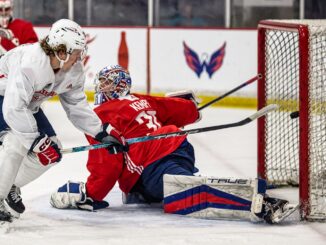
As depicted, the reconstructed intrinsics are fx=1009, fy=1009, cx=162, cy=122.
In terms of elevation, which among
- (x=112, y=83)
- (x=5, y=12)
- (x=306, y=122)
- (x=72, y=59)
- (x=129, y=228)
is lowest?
(x=129, y=228)

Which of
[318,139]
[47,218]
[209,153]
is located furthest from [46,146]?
[209,153]

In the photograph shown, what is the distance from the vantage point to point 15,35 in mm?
5859

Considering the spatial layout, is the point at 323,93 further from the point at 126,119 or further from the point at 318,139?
the point at 126,119

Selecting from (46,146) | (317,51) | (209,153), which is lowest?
(209,153)

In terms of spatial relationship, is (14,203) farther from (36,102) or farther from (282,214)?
(282,214)

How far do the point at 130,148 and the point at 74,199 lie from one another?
0.94 feet

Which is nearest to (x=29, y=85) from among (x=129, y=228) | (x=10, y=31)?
(x=129, y=228)

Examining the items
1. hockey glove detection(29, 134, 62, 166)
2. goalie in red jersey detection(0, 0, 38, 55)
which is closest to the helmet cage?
hockey glove detection(29, 134, 62, 166)

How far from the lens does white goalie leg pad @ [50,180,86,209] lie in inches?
150

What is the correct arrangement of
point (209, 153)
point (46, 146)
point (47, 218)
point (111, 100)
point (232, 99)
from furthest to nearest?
point (232, 99) → point (209, 153) → point (111, 100) → point (47, 218) → point (46, 146)

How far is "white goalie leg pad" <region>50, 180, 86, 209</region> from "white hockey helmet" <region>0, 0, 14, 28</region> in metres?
2.20

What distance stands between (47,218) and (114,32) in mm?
3882

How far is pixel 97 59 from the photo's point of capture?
7434mm

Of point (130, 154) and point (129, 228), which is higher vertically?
point (130, 154)
